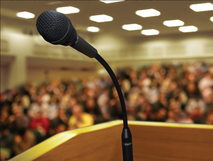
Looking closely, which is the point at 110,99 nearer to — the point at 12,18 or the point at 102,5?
the point at 102,5

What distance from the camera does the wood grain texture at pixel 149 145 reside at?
561mm

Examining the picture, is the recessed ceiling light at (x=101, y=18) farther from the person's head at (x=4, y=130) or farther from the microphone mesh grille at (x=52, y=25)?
the microphone mesh grille at (x=52, y=25)

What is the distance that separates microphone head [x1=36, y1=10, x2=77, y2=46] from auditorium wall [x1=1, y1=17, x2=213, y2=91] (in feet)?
10.6

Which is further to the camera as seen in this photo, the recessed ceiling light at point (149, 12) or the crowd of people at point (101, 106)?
the recessed ceiling light at point (149, 12)

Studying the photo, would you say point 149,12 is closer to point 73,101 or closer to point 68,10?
point 68,10

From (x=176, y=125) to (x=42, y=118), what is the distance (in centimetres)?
163

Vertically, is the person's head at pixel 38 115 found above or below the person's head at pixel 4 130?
above

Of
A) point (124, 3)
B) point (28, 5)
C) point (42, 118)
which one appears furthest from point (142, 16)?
point (42, 118)

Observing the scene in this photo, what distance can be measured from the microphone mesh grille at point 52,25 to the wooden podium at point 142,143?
0.28 meters

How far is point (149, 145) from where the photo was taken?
0.67 meters

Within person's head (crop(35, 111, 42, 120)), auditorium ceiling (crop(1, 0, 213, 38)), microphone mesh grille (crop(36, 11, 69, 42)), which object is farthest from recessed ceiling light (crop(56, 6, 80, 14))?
microphone mesh grille (crop(36, 11, 69, 42))

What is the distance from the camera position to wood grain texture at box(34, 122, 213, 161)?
0.56 metres

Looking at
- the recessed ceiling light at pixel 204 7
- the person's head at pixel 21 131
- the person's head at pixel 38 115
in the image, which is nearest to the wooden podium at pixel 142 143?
the person's head at pixel 21 131

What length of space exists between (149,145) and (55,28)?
497 millimetres
